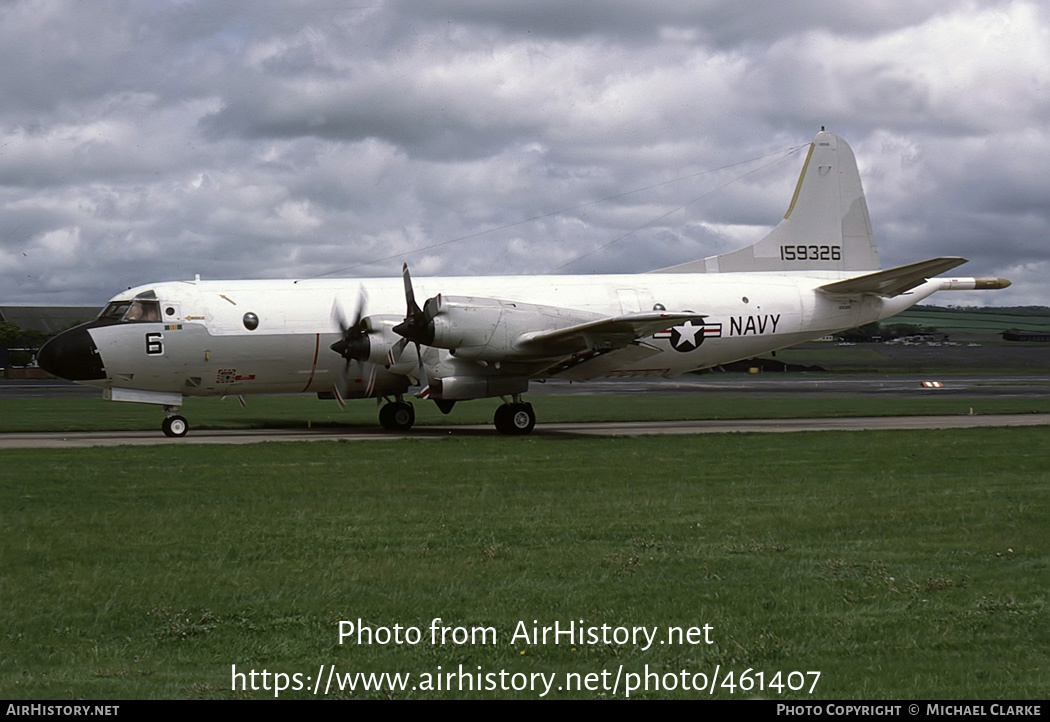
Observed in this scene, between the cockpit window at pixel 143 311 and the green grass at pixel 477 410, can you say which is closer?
the cockpit window at pixel 143 311

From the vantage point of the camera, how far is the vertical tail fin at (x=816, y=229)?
1277 inches

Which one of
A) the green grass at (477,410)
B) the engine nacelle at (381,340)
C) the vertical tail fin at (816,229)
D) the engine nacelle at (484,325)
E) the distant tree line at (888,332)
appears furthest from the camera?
the distant tree line at (888,332)

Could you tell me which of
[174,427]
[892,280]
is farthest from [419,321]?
[892,280]

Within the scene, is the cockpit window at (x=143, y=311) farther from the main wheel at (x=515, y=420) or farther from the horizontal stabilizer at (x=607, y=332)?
the horizontal stabilizer at (x=607, y=332)

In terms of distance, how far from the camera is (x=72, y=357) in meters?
26.0

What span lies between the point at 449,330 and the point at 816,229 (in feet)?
43.8

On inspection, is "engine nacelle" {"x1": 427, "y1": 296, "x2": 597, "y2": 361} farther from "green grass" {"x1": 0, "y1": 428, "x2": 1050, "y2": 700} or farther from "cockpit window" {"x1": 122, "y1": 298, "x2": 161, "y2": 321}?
"cockpit window" {"x1": 122, "y1": 298, "x2": 161, "y2": 321}

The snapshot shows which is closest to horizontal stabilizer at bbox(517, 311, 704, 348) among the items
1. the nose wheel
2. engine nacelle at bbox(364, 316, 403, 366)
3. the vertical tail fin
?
engine nacelle at bbox(364, 316, 403, 366)

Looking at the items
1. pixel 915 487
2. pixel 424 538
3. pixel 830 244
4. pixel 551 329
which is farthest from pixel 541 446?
pixel 830 244

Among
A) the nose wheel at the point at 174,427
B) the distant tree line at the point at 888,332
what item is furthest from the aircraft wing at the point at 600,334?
the distant tree line at the point at 888,332

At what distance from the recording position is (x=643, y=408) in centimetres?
3931

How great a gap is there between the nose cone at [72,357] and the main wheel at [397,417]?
7.71m

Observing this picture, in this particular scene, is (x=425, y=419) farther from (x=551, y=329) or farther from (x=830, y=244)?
(x=830, y=244)

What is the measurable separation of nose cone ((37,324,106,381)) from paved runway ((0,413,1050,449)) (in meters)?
1.71
